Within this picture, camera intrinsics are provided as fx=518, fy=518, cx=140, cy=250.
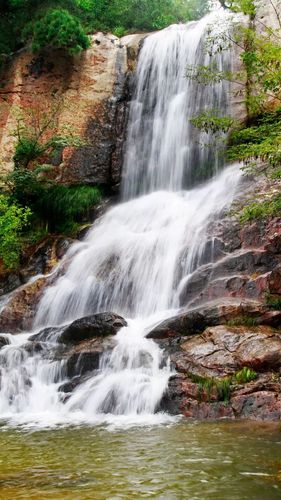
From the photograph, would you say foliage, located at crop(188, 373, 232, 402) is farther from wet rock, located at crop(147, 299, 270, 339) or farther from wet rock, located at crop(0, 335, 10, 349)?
wet rock, located at crop(0, 335, 10, 349)

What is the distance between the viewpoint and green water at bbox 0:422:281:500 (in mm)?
4141

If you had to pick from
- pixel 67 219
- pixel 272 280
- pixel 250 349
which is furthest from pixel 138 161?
pixel 250 349

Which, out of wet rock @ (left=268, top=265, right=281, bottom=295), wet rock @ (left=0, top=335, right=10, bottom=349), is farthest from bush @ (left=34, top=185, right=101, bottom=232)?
wet rock @ (left=268, top=265, right=281, bottom=295)

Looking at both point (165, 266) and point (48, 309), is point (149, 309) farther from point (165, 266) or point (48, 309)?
point (48, 309)

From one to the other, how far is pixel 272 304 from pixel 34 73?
15.2 m

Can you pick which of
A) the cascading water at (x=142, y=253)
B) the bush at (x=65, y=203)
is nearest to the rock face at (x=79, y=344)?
the cascading water at (x=142, y=253)

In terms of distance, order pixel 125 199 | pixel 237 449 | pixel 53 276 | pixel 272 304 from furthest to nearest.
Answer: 1. pixel 125 199
2. pixel 53 276
3. pixel 272 304
4. pixel 237 449

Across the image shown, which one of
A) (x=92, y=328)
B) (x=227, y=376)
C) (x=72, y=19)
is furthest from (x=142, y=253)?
(x=72, y=19)

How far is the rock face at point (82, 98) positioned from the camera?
61.7 feet

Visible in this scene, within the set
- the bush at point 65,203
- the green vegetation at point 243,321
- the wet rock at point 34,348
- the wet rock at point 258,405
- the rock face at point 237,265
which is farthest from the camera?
the bush at point 65,203

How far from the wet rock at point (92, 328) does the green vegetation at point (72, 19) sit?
12.9 metres

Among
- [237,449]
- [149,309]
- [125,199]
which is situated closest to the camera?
[237,449]

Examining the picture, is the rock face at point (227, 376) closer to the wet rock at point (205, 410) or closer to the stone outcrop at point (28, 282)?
the wet rock at point (205, 410)

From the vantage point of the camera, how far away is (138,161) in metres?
18.0
